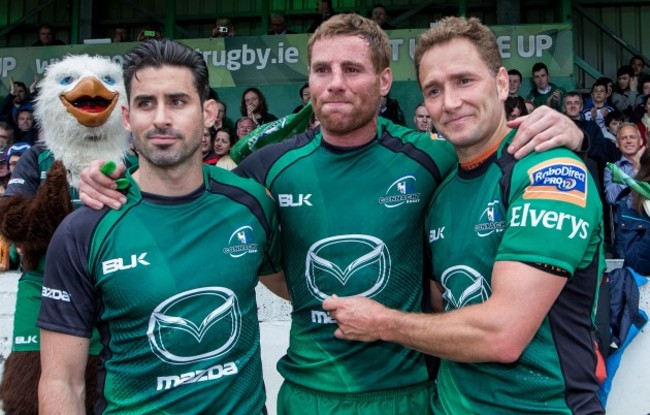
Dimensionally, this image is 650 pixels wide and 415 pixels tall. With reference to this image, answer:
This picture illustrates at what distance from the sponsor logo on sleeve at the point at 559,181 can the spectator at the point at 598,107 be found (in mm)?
6631

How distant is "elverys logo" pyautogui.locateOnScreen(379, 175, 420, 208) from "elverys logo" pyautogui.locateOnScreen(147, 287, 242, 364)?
751mm

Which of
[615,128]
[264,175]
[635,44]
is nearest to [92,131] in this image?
[264,175]

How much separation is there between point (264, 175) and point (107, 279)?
2.69 feet

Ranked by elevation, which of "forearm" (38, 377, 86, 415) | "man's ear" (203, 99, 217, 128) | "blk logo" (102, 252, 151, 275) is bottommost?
"forearm" (38, 377, 86, 415)

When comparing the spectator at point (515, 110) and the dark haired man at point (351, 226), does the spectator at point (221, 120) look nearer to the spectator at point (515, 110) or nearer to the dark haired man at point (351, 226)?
the spectator at point (515, 110)

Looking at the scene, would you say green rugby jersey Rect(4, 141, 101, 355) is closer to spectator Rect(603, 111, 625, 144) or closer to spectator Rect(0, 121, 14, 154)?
spectator Rect(0, 121, 14, 154)

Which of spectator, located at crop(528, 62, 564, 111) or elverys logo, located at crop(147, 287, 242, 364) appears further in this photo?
spectator, located at crop(528, 62, 564, 111)

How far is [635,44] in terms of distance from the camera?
12570mm

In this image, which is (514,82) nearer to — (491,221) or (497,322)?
(491,221)

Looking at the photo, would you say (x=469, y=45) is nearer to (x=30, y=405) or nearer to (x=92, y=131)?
(x=92, y=131)

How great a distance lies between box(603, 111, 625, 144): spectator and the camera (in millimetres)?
7746

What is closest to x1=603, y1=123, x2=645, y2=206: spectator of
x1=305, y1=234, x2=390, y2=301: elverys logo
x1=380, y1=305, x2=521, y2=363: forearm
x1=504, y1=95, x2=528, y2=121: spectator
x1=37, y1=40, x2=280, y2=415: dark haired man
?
x1=504, y1=95, x2=528, y2=121: spectator

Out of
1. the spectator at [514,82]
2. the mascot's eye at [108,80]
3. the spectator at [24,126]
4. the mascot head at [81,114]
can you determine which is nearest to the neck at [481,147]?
the mascot head at [81,114]

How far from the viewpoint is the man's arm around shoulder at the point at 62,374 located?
6.72ft
